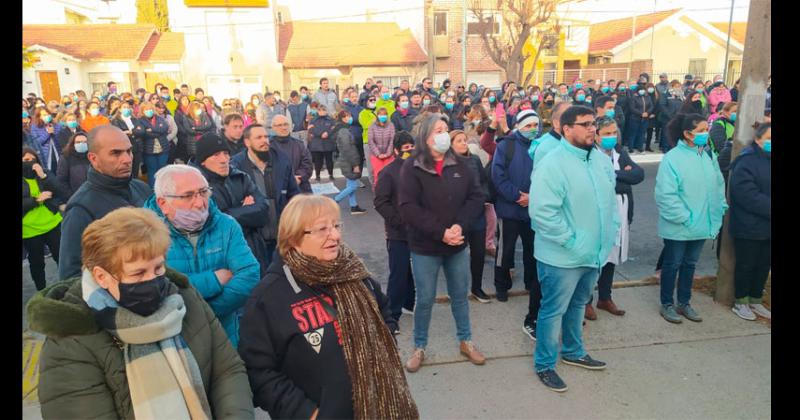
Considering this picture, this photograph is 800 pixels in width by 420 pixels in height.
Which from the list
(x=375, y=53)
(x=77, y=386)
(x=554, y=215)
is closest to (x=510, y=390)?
(x=554, y=215)

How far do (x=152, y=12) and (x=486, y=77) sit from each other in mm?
37720

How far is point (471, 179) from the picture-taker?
3869 mm

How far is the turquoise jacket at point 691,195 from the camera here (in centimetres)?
436

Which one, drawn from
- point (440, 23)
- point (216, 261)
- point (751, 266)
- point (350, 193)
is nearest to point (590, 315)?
point (751, 266)

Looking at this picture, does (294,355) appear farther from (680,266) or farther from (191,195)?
(680,266)

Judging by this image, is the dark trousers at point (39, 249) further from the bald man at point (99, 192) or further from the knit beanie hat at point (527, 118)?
the knit beanie hat at point (527, 118)

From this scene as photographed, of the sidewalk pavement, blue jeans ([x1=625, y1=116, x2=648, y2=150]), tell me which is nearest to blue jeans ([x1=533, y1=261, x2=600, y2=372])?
the sidewalk pavement

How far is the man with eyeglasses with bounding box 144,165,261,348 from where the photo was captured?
8.54 ft

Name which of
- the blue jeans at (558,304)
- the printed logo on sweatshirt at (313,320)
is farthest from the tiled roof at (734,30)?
the printed logo on sweatshirt at (313,320)

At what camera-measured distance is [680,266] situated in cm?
466

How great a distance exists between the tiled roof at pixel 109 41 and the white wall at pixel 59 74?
967 millimetres
